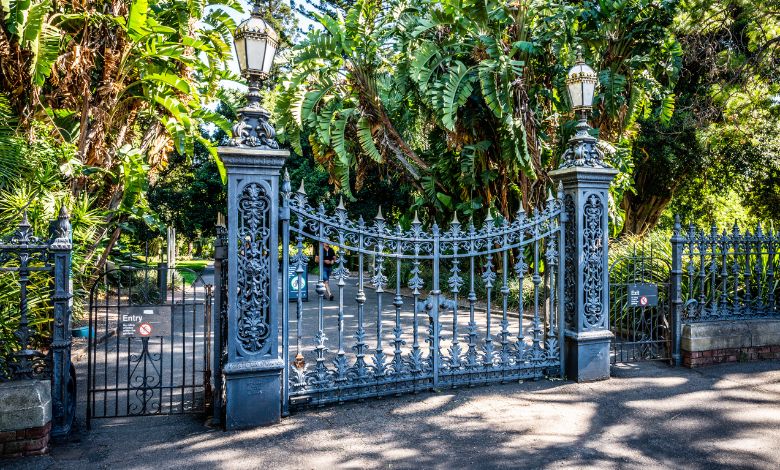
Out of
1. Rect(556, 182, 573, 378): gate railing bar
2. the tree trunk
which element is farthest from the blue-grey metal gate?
the tree trunk

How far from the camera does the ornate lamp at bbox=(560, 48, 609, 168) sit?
5.96 metres

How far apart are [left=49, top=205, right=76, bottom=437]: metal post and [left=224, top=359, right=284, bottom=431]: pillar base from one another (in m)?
1.36

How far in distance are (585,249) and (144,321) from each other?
16.0 ft

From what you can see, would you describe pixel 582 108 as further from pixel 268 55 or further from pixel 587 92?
pixel 268 55

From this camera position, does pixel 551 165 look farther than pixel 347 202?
No

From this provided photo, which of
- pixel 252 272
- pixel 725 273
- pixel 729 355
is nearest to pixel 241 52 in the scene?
pixel 252 272

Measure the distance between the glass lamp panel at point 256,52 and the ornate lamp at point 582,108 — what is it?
3554 millimetres

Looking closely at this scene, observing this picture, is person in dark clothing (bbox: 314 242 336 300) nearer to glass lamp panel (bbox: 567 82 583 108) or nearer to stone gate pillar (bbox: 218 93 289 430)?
stone gate pillar (bbox: 218 93 289 430)

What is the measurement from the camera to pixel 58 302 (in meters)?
4.39

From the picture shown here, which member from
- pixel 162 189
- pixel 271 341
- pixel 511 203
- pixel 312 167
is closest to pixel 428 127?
pixel 511 203

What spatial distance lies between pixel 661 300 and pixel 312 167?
1768 centimetres

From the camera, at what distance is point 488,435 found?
4.54 metres

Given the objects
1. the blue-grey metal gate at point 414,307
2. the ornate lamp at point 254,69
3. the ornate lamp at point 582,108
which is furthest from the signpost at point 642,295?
the ornate lamp at point 254,69

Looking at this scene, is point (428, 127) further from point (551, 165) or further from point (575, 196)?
point (575, 196)
